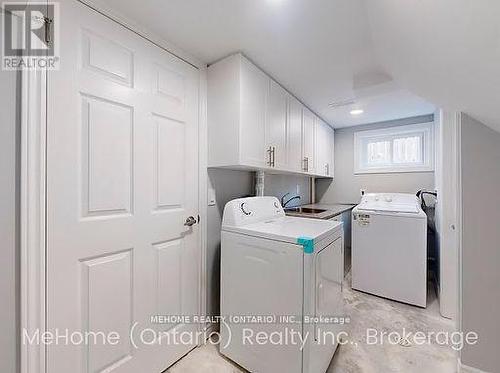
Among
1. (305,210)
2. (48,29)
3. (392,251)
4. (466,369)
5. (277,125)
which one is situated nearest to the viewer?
(48,29)

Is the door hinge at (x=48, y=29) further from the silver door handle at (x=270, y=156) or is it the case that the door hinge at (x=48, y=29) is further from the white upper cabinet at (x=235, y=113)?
the silver door handle at (x=270, y=156)

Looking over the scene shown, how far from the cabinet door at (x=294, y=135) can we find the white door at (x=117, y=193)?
42.6 inches

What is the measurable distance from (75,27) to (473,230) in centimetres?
238

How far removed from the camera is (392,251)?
7.66ft

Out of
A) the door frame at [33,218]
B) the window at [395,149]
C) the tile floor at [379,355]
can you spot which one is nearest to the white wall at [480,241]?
the tile floor at [379,355]

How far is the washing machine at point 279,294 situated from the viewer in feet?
3.95

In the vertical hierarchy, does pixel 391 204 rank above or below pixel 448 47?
below

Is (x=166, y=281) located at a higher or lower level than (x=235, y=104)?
lower

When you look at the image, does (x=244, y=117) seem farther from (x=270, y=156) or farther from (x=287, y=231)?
(x=287, y=231)

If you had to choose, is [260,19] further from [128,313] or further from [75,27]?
[128,313]

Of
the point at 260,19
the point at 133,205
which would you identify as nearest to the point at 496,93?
the point at 260,19

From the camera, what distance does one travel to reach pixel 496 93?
0.94 metres

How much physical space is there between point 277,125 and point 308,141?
87 cm

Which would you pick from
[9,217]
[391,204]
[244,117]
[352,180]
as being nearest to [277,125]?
[244,117]
